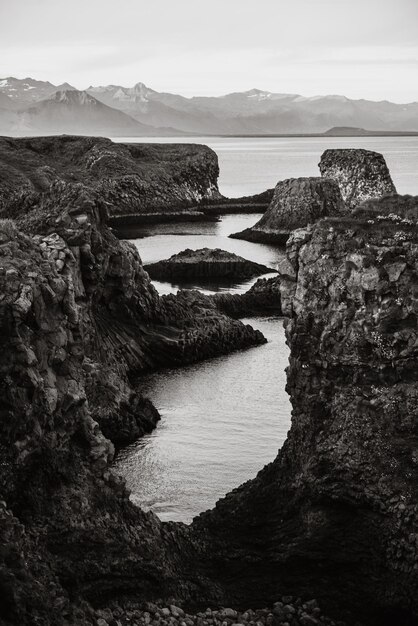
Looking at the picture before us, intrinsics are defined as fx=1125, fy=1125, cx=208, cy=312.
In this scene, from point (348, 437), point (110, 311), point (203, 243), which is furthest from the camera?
point (203, 243)

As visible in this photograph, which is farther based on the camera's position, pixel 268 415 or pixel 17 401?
pixel 268 415

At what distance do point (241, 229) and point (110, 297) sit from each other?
51.8 m

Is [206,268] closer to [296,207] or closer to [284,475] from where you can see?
[296,207]

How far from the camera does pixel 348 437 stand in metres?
17.5

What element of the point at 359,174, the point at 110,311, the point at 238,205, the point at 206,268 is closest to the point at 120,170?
the point at 238,205

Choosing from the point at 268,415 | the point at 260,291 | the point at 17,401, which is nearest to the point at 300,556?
the point at 17,401

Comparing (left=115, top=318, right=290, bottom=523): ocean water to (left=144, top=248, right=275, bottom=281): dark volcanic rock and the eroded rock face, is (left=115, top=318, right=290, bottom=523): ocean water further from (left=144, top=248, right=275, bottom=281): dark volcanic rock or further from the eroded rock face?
(left=144, top=248, right=275, bottom=281): dark volcanic rock

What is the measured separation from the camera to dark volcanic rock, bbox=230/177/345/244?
71625mm

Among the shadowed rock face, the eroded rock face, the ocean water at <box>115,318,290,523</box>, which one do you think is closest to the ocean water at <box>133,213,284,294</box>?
the shadowed rock face

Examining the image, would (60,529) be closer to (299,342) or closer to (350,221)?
(299,342)

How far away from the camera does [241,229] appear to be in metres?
83.7

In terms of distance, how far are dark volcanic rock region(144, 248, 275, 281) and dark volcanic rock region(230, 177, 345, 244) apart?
626 inches

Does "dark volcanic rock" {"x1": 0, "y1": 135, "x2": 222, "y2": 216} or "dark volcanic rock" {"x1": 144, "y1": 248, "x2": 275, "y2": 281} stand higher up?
A: "dark volcanic rock" {"x1": 0, "y1": 135, "x2": 222, "y2": 216}

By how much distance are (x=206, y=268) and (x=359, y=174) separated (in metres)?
28.9
